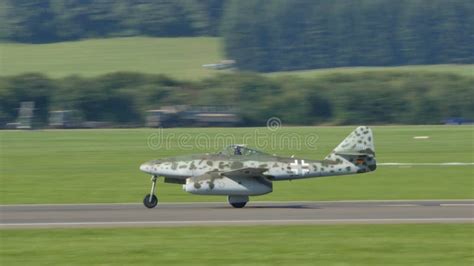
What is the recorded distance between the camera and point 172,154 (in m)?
61.7

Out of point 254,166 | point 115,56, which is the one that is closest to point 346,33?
point 115,56

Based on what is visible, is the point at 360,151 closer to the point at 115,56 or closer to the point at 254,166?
the point at 254,166

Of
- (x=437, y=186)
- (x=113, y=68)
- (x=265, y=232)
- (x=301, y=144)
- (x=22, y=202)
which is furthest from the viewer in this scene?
(x=113, y=68)

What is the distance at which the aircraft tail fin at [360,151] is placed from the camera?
3102 cm

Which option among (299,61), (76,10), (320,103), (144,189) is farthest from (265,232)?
(76,10)

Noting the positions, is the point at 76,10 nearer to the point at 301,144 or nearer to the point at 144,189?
the point at 301,144

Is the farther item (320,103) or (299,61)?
(299,61)

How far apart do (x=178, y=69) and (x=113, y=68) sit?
10.5 m

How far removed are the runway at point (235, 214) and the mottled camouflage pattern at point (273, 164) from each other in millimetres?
1103

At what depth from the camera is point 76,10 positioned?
198375 millimetres

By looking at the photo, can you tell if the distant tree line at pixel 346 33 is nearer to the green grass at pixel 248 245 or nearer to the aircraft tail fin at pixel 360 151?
the aircraft tail fin at pixel 360 151

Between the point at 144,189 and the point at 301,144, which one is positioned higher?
the point at 301,144

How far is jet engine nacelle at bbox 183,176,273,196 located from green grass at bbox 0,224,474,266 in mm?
5732

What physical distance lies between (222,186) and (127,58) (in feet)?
427
